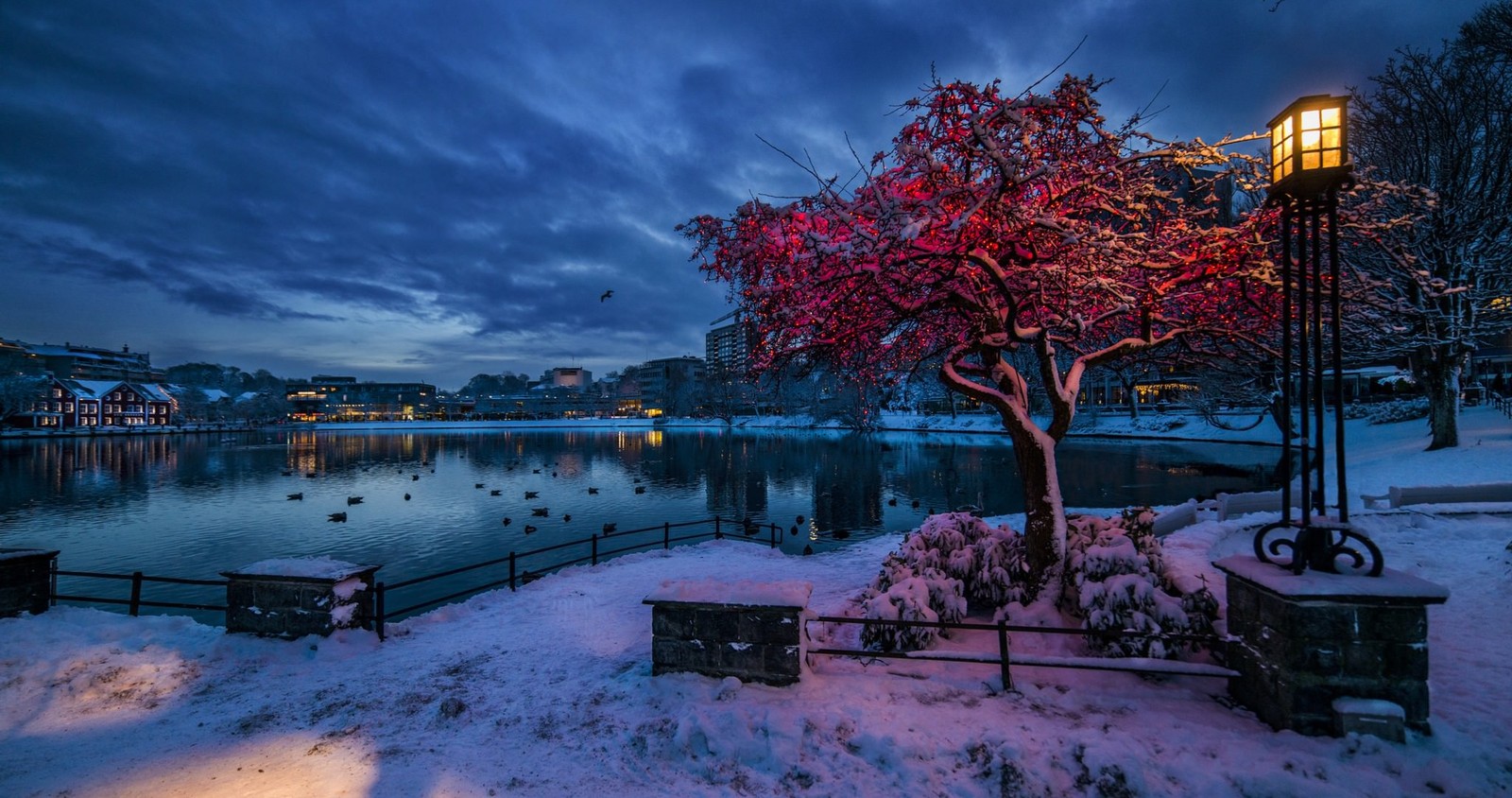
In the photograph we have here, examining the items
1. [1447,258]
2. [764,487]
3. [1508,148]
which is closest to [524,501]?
[764,487]

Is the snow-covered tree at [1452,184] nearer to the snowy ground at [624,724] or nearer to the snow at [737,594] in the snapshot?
the snowy ground at [624,724]

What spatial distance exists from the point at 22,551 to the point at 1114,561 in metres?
14.9

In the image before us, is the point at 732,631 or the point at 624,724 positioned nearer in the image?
the point at 624,724

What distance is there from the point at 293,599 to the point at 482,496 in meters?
28.8

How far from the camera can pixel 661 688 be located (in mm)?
6223

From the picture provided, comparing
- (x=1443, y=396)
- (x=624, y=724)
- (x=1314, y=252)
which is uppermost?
(x=1314, y=252)

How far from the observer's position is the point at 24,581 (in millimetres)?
8219

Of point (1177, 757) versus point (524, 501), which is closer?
point (1177, 757)

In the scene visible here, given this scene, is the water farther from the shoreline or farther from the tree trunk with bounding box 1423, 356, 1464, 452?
the tree trunk with bounding box 1423, 356, 1464, 452

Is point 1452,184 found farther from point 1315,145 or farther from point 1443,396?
point 1315,145

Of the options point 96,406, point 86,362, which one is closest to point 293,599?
point 96,406

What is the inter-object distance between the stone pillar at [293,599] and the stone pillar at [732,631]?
4652 mm

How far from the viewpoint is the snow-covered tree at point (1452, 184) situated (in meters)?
17.8

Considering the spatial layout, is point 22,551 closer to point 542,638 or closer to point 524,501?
point 542,638
